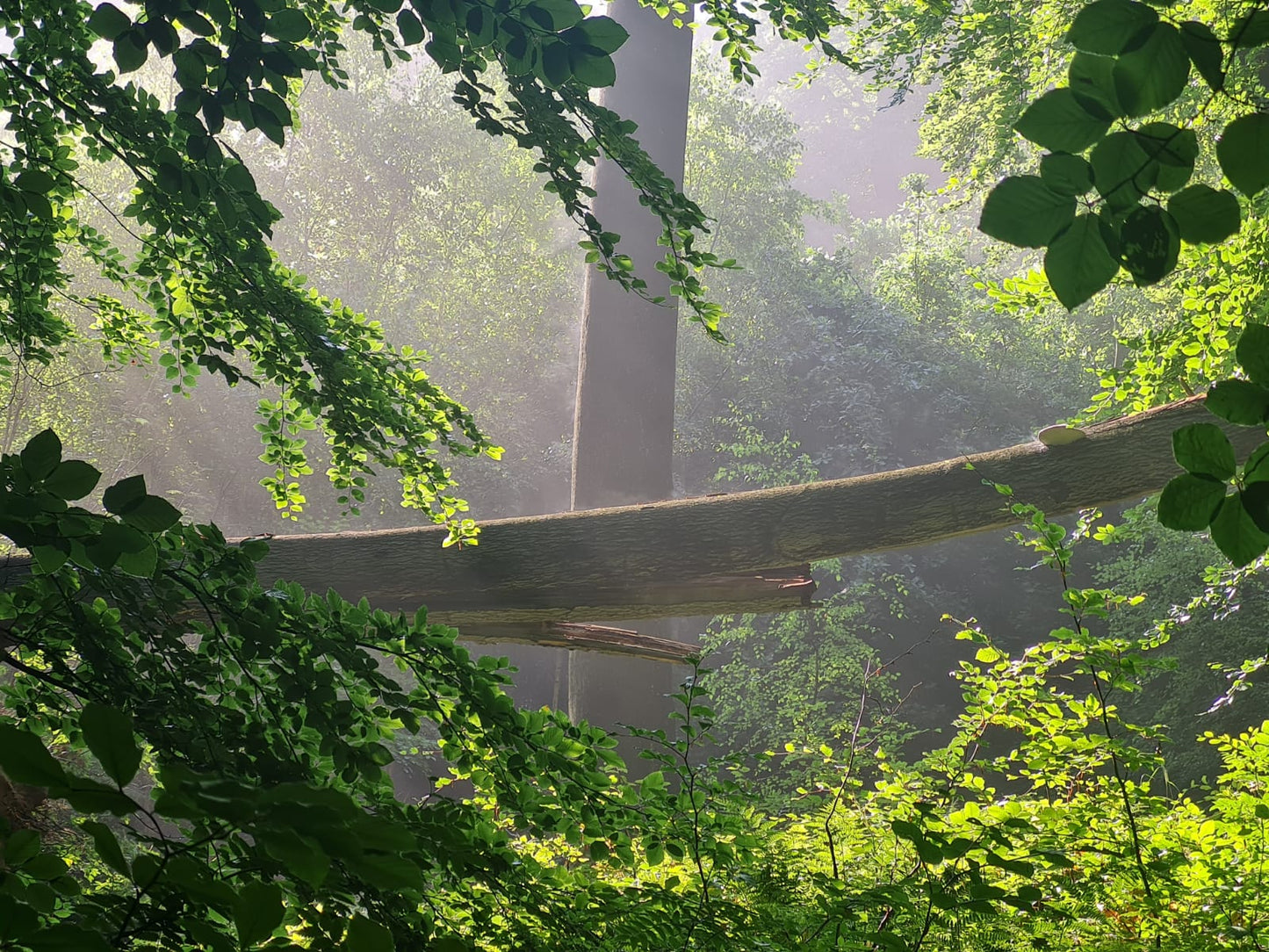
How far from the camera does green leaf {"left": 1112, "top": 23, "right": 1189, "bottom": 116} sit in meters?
0.53

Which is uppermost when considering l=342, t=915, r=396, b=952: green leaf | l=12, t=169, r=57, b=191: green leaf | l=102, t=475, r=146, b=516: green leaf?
l=12, t=169, r=57, b=191: green leaf

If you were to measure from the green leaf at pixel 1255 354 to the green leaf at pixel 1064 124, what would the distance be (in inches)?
6.6

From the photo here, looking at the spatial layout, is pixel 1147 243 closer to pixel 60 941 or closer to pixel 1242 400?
pixel 1242 400

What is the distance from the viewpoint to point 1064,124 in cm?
55

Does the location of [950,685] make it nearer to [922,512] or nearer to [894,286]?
[894,286]

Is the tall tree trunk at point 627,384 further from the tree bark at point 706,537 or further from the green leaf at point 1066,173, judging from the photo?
the green leaf at point 1066,173

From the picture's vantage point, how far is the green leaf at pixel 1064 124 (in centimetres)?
55

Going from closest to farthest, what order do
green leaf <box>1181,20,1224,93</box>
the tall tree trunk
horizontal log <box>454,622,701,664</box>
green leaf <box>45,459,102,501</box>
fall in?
green leaf <box>1181,20,1224,93</box> → green leaf <box>45,459,102,501</box> → horizontal log <box>454,622,701,664</box> → the tall tree trunk

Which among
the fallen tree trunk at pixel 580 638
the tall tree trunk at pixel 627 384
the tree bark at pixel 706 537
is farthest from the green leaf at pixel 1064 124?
the tall tree trunk at pixel 627 384

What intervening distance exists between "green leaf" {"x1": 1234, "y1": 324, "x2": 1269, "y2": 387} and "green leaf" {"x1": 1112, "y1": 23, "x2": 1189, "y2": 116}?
0.16 m

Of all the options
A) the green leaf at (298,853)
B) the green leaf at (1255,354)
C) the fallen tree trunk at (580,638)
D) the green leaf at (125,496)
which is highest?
the fallen tree trunk at (580,638)

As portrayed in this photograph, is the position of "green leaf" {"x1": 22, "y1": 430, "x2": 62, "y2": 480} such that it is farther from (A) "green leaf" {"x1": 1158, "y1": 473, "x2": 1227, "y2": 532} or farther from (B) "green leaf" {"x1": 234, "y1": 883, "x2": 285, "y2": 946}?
(A) "green leaf" {"x1": 1158, "y1": 473, "x2": 1227, "y2": 532}

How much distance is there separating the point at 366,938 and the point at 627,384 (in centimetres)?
688

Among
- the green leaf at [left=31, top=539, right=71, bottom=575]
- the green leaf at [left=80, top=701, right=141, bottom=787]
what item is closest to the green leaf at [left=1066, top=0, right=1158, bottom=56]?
the green leaf at [left=80, top=701, right=141, bottom=787]
